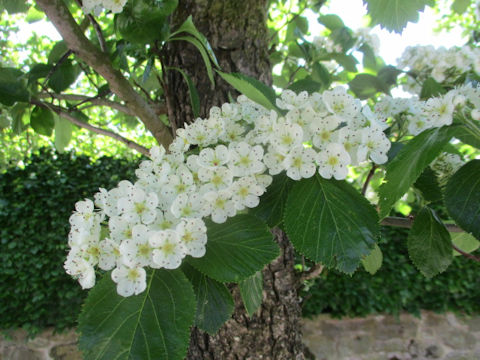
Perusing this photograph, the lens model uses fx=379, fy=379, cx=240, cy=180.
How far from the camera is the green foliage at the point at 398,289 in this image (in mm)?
3553

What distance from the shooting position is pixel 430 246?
84cm

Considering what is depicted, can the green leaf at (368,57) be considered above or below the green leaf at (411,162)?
above

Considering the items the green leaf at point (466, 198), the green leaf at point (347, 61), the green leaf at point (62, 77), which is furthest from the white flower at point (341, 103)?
the green leaf at point (347, 61)

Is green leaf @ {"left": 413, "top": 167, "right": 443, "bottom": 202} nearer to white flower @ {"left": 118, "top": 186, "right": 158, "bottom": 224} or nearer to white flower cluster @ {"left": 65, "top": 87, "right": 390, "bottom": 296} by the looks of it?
white flower cluster @ {"left": 65, "top": 87, "right": 390, "bottom": 296}

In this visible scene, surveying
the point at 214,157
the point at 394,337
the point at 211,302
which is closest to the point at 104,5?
the point at 214,157

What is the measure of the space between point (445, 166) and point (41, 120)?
4.31 ft

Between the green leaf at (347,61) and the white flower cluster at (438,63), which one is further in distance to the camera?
the green leaf at (347,61)

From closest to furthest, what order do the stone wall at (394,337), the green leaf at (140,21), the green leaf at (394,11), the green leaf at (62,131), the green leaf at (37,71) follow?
the green leaf at (140,21)
the green leaf at (394,11)
the green leaf at (37,71)
the green leaf at (62,131)
the stone wall at (394,337)

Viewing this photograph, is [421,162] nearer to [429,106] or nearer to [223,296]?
[429,106]

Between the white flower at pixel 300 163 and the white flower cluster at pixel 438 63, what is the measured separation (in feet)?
3.14

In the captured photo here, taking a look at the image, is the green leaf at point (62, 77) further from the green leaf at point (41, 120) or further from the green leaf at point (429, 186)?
the green leaf at point (429, 186)

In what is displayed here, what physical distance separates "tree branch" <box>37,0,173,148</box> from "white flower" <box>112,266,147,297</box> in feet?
2.09

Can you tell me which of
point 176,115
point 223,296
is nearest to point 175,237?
point 223,296

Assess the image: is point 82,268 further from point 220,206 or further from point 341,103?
point 341,103
